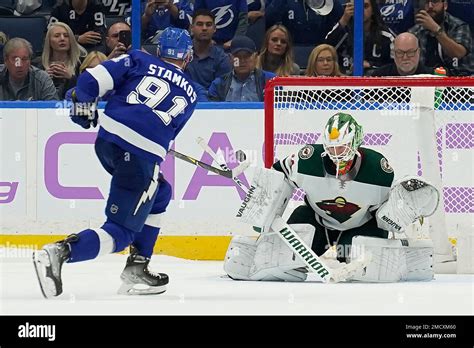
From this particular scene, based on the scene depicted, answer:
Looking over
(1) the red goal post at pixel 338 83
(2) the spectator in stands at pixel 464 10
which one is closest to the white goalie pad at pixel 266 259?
(1) the red goal post at pixel 338 83

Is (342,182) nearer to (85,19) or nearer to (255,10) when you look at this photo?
(255,10)

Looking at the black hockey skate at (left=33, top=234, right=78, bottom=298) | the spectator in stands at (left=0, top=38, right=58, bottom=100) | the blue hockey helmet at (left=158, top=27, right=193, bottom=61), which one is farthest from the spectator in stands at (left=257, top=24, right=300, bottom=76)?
the black hockey skate at (left=33, top=234, right=78, bottom=298)

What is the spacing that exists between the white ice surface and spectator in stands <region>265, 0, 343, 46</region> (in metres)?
1.70

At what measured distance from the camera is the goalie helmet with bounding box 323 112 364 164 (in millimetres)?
5500

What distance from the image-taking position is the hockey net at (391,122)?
6395 mm

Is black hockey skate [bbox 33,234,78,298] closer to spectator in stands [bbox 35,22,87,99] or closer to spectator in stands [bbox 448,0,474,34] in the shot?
spectator in stands [bbox 35,22,87,99]

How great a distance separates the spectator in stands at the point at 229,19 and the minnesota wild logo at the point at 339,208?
6.35ft

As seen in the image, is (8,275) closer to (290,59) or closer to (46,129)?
(46,129)

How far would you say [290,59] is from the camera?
7.22 m

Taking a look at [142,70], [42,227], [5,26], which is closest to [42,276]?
[142,70]

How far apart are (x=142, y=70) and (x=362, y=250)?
131 cm

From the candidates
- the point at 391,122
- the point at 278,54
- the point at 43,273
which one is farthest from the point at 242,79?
the point at 43,273

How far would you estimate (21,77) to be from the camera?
7.20 meters

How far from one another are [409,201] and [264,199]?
64 cm
